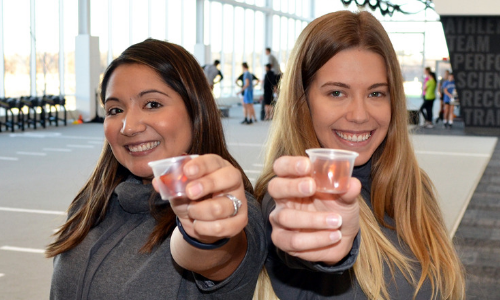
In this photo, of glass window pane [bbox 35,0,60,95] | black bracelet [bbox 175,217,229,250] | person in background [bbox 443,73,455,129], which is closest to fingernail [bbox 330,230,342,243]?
black bracelet [bbox 175,217,229,250]

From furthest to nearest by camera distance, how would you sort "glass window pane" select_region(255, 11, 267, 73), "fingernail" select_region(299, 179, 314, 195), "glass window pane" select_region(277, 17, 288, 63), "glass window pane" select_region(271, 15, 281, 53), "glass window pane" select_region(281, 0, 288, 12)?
"glass window pane" select_region(281, 0, 288, 12) → "glass window pane" select_region(277, 17, 288, 63) → "glass window pane" select_region(271, 15, 281, 53) → "glass window pane" select_region(255, 11, 267, 73) → "fingernail" select_region(299, 179, 314, 195)

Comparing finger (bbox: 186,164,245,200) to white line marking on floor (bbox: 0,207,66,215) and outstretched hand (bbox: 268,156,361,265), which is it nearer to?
outstretched hand (bbox: 268,156,361,265)

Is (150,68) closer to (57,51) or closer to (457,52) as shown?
(457,52)

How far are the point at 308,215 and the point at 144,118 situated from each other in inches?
35.2

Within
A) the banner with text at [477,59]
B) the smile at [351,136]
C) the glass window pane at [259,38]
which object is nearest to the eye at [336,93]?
the smile at [351,136]

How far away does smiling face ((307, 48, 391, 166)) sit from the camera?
198 centimetres

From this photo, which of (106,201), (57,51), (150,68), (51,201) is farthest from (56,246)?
(57,51)

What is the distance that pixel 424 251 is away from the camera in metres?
2.03

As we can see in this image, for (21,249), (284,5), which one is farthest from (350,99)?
(284,5)

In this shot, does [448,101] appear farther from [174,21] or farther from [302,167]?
[302,167]

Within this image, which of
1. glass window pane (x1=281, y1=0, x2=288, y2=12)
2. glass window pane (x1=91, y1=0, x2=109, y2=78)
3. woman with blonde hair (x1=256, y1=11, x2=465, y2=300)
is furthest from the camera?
glass window pane (x1=281, y1=0, x2=288, y2=12)

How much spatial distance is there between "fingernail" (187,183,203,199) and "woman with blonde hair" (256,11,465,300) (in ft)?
1.86

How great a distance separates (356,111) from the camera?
78.3 inches

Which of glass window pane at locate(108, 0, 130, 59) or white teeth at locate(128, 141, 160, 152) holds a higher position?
glass window pane at locate(108, 0, 130, 59)
